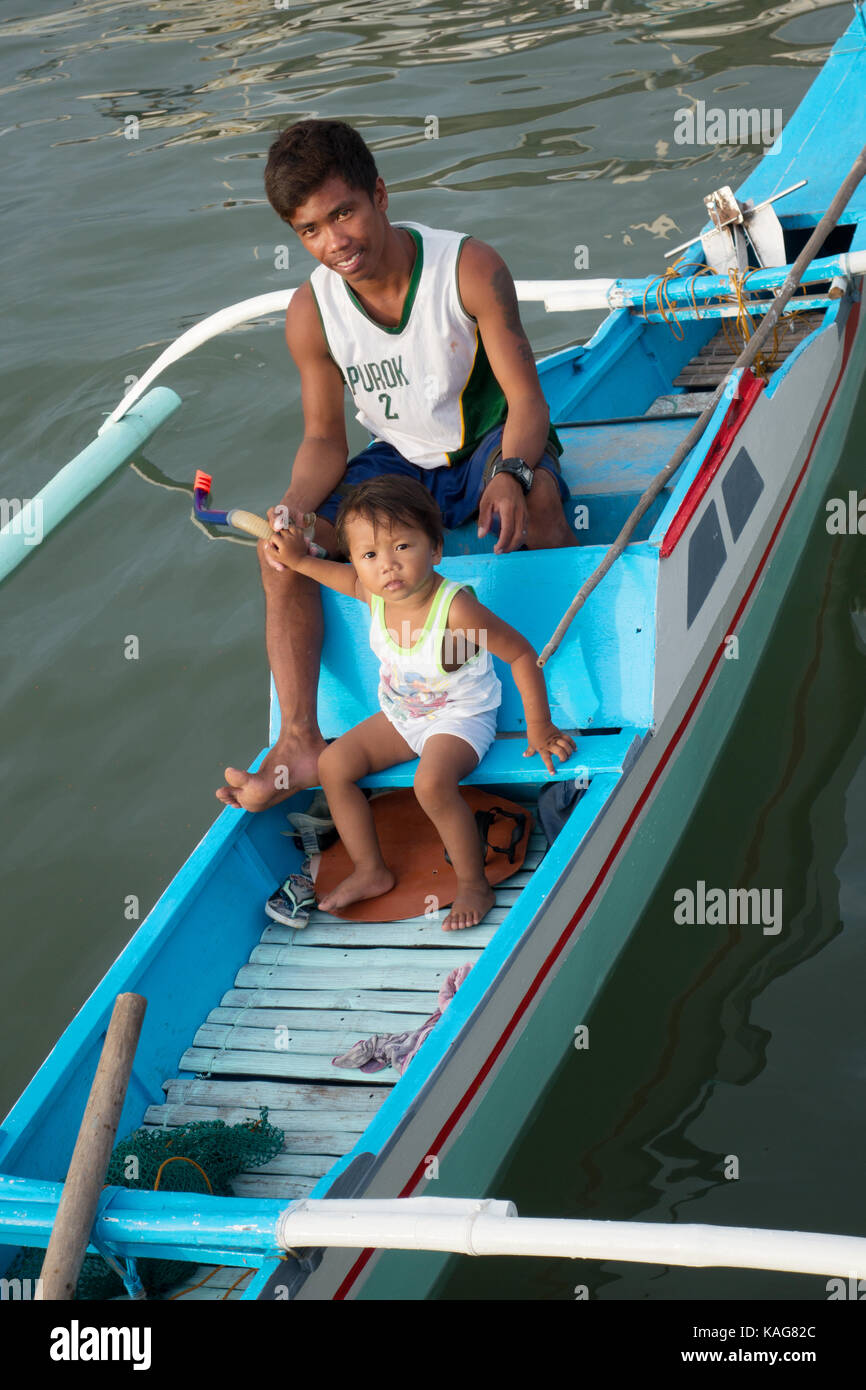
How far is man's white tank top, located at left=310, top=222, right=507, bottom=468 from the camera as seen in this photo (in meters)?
3.87

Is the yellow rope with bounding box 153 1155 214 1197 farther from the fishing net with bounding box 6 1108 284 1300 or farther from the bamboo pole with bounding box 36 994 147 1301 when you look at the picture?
the bamboo pole with bounding box 36 994 147 1301

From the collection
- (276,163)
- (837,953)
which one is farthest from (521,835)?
(276,163)

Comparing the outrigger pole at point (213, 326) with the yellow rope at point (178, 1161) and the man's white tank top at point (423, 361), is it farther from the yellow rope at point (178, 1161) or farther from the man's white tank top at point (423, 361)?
the yellow rope at point (178, 1161)

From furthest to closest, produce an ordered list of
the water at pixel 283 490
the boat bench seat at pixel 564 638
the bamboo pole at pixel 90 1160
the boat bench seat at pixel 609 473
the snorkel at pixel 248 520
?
the boat bench seat at pixel 609 473
the boat bench seat at pixel 564 638
the snorkel at pixel 248 520
the water at pixel 283 490
the bamboo pole at pixel 90 1160

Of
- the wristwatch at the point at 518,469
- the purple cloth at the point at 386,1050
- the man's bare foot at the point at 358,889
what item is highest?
the wristwatch at the point at 518,469

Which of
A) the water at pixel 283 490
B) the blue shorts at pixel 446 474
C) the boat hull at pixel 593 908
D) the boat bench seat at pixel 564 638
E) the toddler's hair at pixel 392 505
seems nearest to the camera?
the boat hull at pixel 593 908

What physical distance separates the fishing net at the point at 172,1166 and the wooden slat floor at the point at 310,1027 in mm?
58

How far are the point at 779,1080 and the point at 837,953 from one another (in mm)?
462

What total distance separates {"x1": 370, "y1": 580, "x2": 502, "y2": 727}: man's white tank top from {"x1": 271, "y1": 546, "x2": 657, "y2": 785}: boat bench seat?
17cm

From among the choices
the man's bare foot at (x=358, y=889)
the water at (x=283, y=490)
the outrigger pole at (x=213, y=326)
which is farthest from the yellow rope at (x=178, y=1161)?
the outrigger pole at (x=213, y=326)

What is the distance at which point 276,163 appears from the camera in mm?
3510

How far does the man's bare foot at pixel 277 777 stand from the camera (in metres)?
3.79

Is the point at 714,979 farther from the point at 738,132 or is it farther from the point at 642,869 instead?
the point at 738,132

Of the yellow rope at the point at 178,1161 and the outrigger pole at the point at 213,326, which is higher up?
the outrigger pole at the point at 213,326
